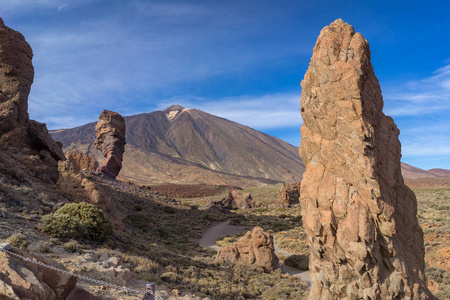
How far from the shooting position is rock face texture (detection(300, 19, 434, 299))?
6.36 m

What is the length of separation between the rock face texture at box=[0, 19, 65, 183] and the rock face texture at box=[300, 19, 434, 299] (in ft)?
50.8

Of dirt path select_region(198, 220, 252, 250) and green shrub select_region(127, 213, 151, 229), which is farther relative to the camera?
green shrub select_region(127, 213, 151, 229)

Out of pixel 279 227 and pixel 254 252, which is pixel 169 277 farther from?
pixel 279 227

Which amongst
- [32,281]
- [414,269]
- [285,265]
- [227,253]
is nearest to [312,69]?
[414,269]

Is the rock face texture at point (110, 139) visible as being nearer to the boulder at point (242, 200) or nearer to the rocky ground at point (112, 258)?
the boulder at point (242, 200)

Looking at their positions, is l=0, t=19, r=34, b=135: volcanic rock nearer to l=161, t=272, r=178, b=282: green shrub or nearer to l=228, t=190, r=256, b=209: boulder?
l=161, t=272, r=178, b=282: green shrub

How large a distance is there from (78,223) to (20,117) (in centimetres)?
1101

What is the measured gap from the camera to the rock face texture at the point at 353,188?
A: 6363 mm

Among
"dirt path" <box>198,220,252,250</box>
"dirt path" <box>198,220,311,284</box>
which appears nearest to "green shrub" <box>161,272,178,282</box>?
"dirt path" <box>198,220,311,284</box>

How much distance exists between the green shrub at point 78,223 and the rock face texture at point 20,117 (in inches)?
228

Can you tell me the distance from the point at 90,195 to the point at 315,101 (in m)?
13.3

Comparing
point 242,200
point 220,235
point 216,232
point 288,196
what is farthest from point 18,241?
point 242,200

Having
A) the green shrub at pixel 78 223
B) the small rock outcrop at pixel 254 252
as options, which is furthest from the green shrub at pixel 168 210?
the green shrub at pixel 78 223

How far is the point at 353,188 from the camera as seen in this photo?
664cm
